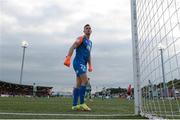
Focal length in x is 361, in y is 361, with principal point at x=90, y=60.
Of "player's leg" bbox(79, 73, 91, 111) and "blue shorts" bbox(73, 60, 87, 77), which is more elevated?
"blue shorts" bbox(73, 60, 87, 77)

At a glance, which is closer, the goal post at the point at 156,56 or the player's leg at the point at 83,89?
the goal post at the point at 156,56

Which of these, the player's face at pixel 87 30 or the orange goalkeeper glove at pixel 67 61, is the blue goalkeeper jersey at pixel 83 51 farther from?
the orange goalkeeper glove at pixel 67 61

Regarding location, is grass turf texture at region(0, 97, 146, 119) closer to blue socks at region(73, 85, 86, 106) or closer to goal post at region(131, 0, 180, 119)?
blue socks at region(73, 85, 86, 106)

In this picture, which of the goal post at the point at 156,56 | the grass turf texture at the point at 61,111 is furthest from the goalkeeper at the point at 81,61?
the goal post at the point at 156,56

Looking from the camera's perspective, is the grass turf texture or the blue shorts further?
the blue shorts

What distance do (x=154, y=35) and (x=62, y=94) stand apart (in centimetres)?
4860

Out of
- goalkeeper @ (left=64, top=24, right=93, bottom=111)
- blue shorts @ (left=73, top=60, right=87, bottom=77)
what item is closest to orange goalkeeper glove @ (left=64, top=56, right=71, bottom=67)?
goalkeeper @ (left=64, top=24, right=93, bottom=111)

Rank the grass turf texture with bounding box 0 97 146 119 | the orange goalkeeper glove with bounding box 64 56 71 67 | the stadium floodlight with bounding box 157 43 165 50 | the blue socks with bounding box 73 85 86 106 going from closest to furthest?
the stadium floodlight with bounding box 157 43 165 50 → the grass turf texture with bounding box 0 97 146 119 → the orange goalkeeper glove with bounding box 64 56 71 67 → the blue socks with bounding box 73 85 86 106

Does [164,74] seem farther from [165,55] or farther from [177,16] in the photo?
[177,16]

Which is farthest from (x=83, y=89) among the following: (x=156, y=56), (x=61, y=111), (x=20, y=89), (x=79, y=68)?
(x=20, y=89)

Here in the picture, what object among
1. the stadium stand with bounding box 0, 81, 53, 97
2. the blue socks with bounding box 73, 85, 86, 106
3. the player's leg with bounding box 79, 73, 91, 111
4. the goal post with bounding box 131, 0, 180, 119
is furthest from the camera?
the stadium stand with bounding box 0, 81, 53, 97

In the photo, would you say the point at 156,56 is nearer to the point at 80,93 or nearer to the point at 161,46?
the point at 161,46

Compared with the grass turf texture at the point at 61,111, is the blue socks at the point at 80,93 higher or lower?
higher

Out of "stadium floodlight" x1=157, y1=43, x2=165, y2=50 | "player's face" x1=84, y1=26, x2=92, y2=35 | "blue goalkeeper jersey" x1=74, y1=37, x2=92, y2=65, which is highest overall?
"player's face" x1=84, y1=26, x2=92, y2=35
